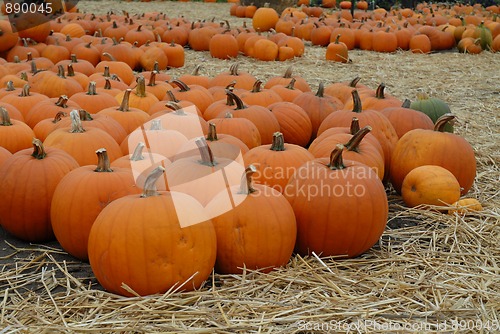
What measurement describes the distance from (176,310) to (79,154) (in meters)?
1.41

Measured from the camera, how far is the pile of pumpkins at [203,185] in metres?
2.46

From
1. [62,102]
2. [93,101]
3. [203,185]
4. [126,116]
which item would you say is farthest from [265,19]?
[203,185]

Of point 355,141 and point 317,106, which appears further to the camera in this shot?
point 317,106

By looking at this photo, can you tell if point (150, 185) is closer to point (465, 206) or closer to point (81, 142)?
point (81, 142)

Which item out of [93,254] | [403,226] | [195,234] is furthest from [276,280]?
[403,226]

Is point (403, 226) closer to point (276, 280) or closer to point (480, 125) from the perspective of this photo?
point (276, 280)

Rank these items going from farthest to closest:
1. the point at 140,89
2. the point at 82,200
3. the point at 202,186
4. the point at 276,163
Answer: the point at 140,89 < the point at 276,163 < the point at 202,186 < the point at 82,200

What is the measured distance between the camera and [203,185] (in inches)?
113

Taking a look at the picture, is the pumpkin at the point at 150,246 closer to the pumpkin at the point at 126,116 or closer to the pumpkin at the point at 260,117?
the pumpkin at the point at 126,116

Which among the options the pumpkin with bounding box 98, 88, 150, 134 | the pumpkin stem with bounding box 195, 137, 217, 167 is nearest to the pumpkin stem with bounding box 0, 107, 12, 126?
the pumpkin with bounding box 98, 88, 150, 134

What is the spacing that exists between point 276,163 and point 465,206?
122 cm

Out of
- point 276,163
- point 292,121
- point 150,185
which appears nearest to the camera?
point 150,185

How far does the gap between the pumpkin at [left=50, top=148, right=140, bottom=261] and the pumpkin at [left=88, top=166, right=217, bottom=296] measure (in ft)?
0.88

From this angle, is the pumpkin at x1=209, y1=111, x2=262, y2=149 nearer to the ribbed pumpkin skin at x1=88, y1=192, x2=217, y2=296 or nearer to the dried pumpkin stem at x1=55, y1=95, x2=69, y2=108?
the dried pumpkin stem at x1=55, y1=95, x2=69, y2=108
